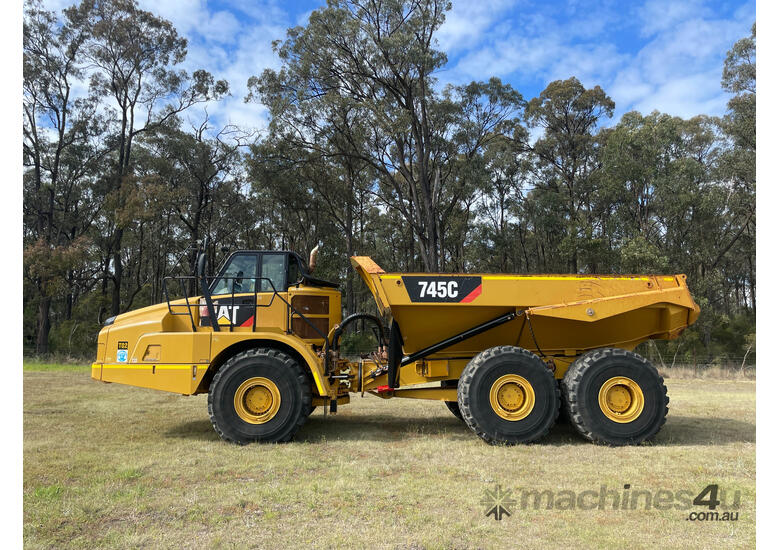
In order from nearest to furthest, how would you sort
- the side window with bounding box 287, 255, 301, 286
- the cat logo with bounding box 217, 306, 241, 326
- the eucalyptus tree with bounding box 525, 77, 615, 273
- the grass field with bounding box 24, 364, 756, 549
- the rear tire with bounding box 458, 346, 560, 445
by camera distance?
the grass field with bounding box 24, 364, 756, 549
the rear tire with bounding box 458, 346, 560, 445
the cat logo with bounding box 217, 306, 241, 326
the side window with bounding box 287, 255, 301, 286
the eucalyptus tree with bounding box 525, 77, 615, 273

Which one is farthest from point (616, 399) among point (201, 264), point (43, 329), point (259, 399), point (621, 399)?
point (43, 329)

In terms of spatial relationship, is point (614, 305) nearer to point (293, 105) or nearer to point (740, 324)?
point (293, 105)

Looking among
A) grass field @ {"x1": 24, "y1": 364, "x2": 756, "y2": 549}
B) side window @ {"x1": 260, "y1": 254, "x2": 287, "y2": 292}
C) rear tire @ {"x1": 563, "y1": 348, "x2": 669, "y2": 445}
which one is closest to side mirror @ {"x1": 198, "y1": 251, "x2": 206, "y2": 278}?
side window @ {"x1": 260, "y1": 254, "x2": 287, "y2": 292}

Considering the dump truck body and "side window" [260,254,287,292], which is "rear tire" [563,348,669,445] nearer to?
the dump truck body

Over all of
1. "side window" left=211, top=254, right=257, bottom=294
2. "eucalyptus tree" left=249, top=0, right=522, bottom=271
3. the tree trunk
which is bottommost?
the tree trunk

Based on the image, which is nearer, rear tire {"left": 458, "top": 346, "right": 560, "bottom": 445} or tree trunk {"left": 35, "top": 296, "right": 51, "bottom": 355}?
rear tire {"left": 458, "top": 346, "right": 560, "bottom": 445}

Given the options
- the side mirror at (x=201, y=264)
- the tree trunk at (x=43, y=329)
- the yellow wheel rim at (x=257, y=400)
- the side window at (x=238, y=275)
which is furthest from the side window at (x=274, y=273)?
the tree trunk at (x=43, y=329)

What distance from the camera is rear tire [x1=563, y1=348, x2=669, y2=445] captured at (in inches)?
248

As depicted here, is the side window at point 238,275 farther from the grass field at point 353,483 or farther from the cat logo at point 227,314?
the grass field at point 353,483

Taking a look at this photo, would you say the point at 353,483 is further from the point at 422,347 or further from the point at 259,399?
the point at 422,347

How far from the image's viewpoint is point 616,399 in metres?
6.45

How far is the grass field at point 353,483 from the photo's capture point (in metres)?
3.65

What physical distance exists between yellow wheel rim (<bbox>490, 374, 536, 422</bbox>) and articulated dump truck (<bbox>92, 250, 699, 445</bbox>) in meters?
0.01

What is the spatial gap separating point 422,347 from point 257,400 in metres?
2.34
